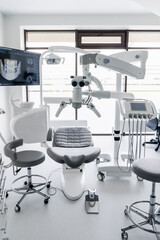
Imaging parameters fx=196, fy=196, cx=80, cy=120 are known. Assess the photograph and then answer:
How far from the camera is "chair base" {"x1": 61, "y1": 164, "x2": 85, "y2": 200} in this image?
212 cm

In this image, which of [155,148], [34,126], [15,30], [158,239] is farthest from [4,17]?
[158,239]

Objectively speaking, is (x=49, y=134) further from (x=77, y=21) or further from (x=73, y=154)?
(x=77, y=21)

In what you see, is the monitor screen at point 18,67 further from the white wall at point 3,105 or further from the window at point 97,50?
the window at point 97,50

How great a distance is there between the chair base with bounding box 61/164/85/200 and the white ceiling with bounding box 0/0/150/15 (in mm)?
2688

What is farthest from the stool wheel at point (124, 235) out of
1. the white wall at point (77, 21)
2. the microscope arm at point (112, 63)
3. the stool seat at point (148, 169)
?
the white wall at point (77, 21)

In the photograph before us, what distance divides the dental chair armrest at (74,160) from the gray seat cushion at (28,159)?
1.03ft

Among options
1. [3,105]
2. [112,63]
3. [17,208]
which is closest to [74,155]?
[17,208]

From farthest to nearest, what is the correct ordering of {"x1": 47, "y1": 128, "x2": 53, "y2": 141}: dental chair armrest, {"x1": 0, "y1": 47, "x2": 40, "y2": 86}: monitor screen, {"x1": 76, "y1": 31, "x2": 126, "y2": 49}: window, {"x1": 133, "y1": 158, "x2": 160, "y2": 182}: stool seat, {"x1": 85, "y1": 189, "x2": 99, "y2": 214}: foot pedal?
{"x1": 76, "y1": 31, "x2": 126, "y2": 49}: window → {"x1": 0, "y1": 47, "x2": 40, "y2": 86}: monitor screen → {"x1": 47, "y1": 128, "x2": 53, "y2": 141}: dental chair armrest → {"x1": 85, "y1": 189, "x2": 99, "y2": 214}: foot pedal → {"x1": 133, "y1": 158, "x2": 160, "y2": 182}: stool seat

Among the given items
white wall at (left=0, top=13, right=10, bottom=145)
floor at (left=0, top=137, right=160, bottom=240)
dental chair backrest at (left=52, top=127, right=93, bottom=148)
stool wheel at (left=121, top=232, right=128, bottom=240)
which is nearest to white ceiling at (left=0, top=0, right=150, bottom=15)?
white wall at (left=0, top=13, right=10, bottom=145)

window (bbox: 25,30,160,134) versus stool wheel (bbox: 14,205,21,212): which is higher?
window (bbox: 25,30,160,134)

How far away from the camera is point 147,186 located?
2.41 metres

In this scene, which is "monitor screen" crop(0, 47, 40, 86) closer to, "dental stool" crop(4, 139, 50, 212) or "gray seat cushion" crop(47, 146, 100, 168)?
"dental stool" crop(4, 139, 50, 212)

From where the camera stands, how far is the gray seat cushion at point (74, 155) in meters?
1.83

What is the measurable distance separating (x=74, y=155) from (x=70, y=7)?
109 inches
